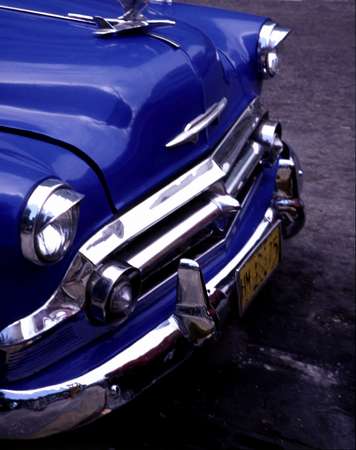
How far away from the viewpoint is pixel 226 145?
2564 mm

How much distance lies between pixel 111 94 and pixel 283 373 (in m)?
1.35

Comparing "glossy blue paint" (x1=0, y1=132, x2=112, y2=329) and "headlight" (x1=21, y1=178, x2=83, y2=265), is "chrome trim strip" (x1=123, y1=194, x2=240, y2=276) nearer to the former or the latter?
"glossy blue paint" (x1=0, y1=132, x2=112, y2=329)

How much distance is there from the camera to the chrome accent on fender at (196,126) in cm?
222

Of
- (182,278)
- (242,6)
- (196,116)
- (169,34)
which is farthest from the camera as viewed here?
(242,6)

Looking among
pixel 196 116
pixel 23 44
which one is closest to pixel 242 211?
A: pixel 196 116

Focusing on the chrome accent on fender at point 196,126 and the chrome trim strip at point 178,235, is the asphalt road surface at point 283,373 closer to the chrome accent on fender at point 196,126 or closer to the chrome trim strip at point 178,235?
the chrome trim strip at point 178,235

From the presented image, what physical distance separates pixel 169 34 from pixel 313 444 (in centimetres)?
145

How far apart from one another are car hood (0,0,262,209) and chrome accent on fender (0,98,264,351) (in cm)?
4

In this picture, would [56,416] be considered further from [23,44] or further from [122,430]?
[23,44]

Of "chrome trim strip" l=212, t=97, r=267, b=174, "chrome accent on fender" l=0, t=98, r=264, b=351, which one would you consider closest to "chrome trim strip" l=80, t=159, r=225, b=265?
"chrome accent on fender" l=0, t=98, r=264, b=351

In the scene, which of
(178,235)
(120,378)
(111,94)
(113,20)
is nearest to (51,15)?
(113,20)

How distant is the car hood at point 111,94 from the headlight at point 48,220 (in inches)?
8.5

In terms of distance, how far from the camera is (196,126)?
2.30 meters

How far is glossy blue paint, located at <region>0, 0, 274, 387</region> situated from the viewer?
72.5 inches
